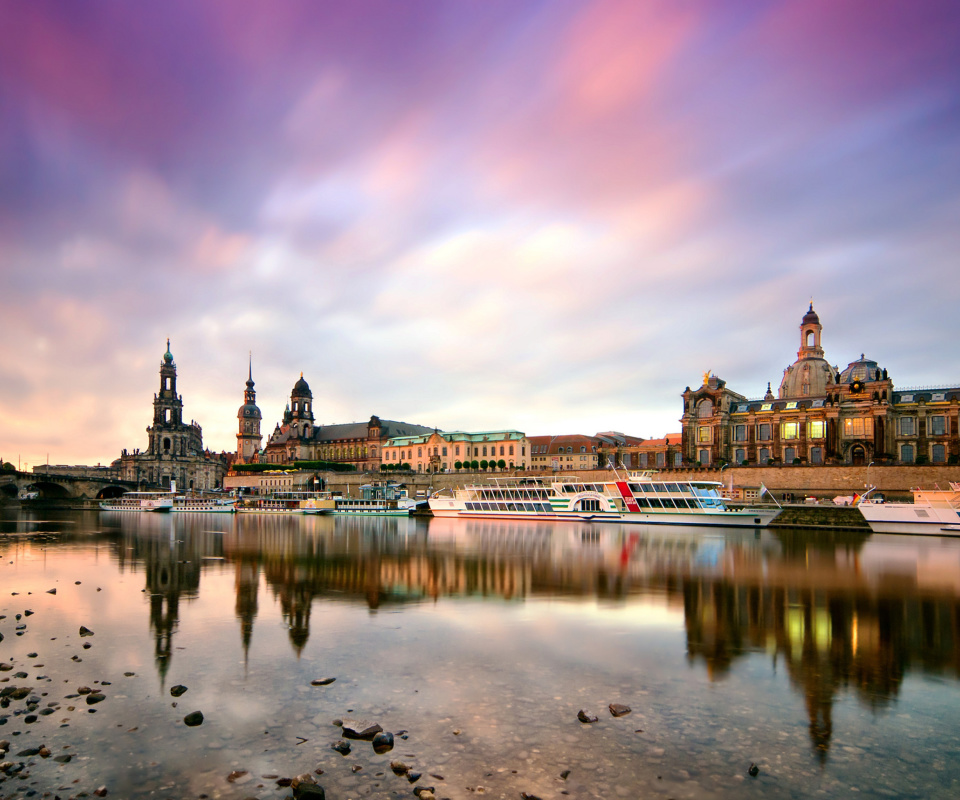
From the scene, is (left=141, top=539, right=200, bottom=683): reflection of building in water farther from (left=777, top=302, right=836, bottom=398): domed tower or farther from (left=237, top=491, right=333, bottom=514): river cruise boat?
(left=777, top=302, right=836, bottom=398): domed tower

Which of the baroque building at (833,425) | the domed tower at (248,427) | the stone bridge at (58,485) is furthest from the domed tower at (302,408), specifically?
the baroque building at (833,425)

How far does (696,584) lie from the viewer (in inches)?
966

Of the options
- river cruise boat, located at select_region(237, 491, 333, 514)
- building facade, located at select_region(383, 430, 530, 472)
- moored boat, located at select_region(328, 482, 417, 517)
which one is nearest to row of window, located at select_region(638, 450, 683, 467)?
building facade, located at select_region(383, 430, 530, 472)

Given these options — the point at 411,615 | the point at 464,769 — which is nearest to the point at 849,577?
the point at 411,615

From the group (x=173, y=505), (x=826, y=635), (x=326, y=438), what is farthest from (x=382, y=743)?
(x=326, y=438)

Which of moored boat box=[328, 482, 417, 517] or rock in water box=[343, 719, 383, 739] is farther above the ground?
rock in water box=[343, 719, 383, 739]

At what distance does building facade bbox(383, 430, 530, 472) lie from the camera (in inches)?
4448

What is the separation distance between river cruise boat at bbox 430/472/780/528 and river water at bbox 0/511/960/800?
3448 cm

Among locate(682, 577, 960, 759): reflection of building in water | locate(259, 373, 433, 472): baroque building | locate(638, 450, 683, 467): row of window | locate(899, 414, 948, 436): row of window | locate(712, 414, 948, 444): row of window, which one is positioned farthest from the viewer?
locate(259, 373, 433, 472): baroque building

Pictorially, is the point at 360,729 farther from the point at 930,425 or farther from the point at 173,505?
the point at 173,505

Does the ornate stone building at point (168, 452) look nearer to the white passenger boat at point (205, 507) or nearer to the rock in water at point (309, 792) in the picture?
the white passenger boat at point (205, 507)

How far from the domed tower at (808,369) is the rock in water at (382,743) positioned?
119968 mm

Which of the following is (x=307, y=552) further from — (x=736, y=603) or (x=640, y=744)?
(x=640, y=744)

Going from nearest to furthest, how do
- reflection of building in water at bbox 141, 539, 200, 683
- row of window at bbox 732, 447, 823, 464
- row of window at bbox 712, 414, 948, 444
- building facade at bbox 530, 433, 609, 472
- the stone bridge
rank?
reflection of building in water at bbox 141, 539, 200, 683
row of window at bbox 712, 414, 948, 444
row of window at bbox 732, 447, 823, 464
the stone bridge
building facade at bbox 530, 433, 609, 472
